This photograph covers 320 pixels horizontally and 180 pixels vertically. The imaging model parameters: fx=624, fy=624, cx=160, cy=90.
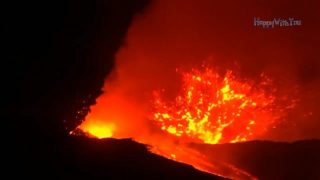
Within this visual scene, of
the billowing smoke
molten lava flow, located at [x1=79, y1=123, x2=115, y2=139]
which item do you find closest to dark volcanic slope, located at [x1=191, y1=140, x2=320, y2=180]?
molten lava flow, located at [x1=79, y1=123, x2=115, y2=139]

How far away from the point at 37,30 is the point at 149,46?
39.2 ft

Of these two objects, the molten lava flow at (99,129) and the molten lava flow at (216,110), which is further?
the molten lava flow at (216,110)

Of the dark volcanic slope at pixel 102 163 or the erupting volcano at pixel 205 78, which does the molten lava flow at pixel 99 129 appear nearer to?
the erupting volcano at pixel 205 78

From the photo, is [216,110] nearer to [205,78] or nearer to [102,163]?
[205,78]

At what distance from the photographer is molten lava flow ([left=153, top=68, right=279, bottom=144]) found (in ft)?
108

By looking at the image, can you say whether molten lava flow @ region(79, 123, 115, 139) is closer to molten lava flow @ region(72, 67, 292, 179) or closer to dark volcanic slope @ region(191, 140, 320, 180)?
molten lava flow @ region(72, 67, 292, 179)

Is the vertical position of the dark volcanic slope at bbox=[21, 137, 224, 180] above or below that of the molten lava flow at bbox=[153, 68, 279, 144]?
below

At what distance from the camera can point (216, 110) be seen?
110ft

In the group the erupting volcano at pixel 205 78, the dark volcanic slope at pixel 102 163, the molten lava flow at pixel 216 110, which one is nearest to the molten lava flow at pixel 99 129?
the erupting volcano at pixel 205 78

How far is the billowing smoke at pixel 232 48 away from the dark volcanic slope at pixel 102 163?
17.0m

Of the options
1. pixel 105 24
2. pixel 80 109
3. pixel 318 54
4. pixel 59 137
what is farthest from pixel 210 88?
pixel 59 137

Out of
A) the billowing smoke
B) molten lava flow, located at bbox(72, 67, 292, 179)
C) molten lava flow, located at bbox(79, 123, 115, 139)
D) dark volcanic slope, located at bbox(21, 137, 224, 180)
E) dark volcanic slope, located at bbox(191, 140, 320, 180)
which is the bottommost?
dark volcanic slope, located at bbox(21, 137, 224, 180)

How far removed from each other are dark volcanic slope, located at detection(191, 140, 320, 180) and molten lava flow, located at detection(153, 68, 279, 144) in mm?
8757

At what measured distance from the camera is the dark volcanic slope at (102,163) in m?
16.1
